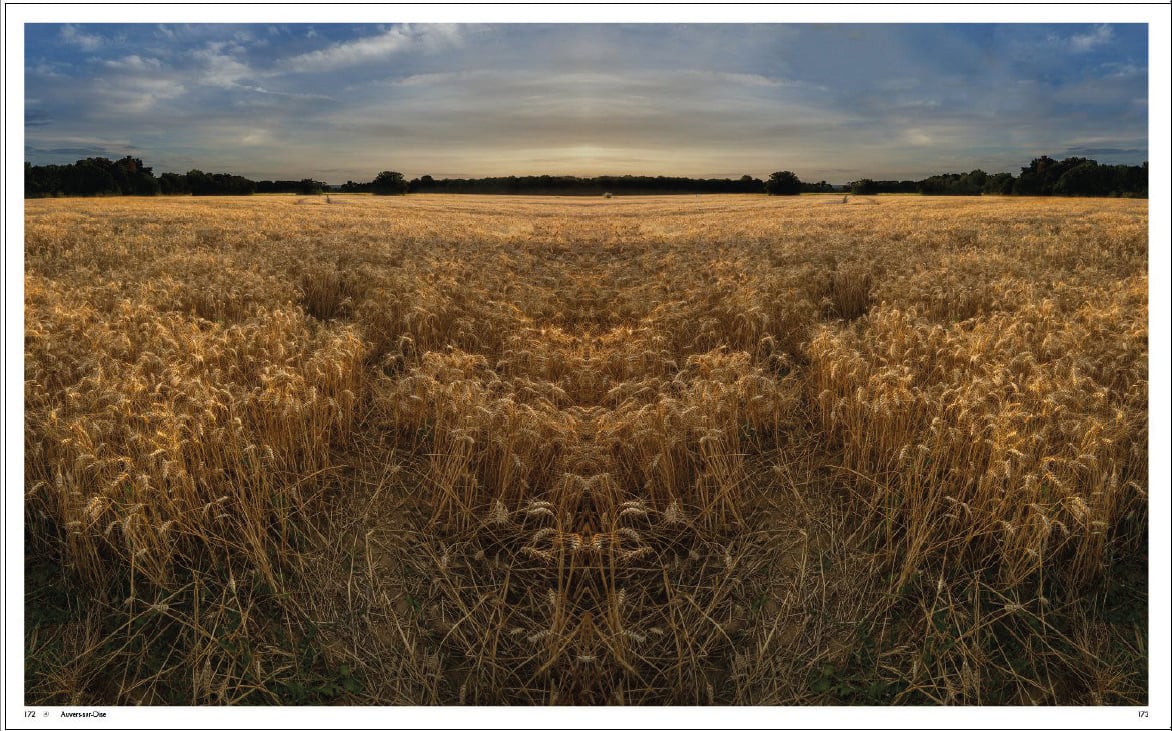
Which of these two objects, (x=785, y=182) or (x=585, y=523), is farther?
(x=785, y=182)

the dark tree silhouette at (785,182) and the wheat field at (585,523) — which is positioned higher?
the dark tree silhouette at (785,182)

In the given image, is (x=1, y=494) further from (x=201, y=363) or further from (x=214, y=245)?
(x=214, y=245)

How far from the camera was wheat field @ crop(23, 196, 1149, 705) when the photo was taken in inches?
121

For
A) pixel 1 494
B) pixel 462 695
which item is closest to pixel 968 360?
pixel 462 695

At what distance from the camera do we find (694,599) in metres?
3.45

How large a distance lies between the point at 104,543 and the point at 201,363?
213 centimetres

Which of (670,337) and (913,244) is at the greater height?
(913,244)

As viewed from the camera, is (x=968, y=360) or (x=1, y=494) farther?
(x=968, y=360)

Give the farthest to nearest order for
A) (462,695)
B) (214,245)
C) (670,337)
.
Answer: (214,245) → (670,337) → (462,695)

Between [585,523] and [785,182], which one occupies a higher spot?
[785,182]

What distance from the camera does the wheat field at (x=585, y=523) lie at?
10.1 ft

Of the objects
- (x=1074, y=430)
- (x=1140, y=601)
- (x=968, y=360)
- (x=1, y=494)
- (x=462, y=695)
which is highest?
(x=968, y=360)

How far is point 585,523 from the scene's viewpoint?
362 centimetres

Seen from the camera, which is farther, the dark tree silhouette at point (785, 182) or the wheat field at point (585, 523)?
the dark tree silhouette at point (785, 182)
